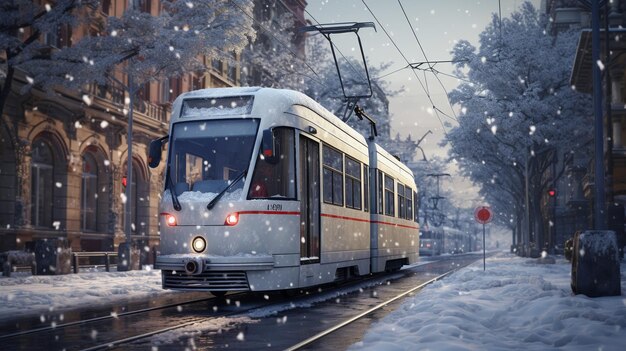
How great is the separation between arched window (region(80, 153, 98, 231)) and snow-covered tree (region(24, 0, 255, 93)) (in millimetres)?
6277

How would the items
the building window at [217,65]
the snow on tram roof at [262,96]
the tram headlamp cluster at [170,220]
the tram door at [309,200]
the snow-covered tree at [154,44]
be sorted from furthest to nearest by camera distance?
the building window at [217,65], the snow-covered tree at [154,44], the tram door at [309,200], the snow on tram roof at [262,96], the tram headlamp cluster at [170,220]

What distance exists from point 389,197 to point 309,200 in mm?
7462

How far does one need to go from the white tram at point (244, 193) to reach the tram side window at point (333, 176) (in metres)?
0.08

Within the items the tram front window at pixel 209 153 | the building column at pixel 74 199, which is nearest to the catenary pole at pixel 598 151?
the tram front window at pixel 209 153

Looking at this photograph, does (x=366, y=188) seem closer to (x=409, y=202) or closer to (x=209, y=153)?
(x=209, y=153)

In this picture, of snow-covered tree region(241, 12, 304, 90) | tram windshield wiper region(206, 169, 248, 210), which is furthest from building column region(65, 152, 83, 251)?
tram windshield wiper region(206, 169, 248, 210)

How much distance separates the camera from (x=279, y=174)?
40.1 ft

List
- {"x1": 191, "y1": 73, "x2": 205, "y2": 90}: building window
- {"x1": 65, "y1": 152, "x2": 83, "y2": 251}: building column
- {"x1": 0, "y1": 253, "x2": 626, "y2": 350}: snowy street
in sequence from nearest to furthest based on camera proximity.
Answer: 1. {"x1": 0, "y1": 253, "x2": 626, "y2": 350}: snowy street
2. {"x1": 65, "y1": 152, "x2": 83, "y2": 251}: building column
3. {"x1": 191, "y1": 73, "x2": 205, "y2": 90}: building window

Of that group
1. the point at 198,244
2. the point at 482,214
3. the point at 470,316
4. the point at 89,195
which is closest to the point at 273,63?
the point at 89,195

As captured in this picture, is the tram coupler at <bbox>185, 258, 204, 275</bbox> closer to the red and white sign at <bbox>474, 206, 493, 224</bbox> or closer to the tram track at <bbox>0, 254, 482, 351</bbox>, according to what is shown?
the tram track at <bbox>0, 254, 482, 351</bbox>

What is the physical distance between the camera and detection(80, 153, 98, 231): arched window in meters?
30.1

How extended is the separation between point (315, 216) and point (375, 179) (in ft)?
16.8

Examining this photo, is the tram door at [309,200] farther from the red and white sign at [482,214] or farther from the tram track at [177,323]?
the red and white sign at [482,214]

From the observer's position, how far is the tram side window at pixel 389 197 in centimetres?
1972
